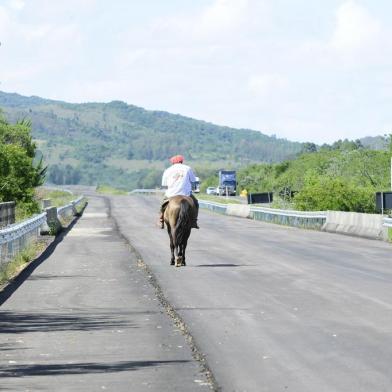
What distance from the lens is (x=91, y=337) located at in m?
12.4

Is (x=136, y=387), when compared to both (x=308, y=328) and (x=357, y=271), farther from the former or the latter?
(x=357, y=271)

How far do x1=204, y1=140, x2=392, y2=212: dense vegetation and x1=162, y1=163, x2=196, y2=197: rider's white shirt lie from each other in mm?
48457

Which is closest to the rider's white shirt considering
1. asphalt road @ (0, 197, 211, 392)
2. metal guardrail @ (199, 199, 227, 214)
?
asphalt road @ (0, 197, 211, 392)

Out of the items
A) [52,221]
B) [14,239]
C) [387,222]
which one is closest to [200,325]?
[14,239]

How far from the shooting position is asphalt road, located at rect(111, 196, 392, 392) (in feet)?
32.2

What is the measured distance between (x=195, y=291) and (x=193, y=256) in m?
9.44

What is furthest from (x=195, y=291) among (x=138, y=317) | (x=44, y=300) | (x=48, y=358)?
(x=48, y=358)

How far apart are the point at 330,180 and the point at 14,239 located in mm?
53241

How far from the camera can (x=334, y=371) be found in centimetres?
991

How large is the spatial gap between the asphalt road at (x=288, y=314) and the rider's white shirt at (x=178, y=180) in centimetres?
153

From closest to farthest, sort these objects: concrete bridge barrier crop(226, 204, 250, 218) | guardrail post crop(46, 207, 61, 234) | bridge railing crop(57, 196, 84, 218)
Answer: guardrail post crop(46, 207, 61, 234) → bridge railing crop(57, 196, 84, 218) → concrete bridge barrier crop(226, 204, 250, 218)

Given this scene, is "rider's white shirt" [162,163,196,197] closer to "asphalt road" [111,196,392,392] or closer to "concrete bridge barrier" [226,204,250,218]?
"asphalt road" [111,196,392,392]

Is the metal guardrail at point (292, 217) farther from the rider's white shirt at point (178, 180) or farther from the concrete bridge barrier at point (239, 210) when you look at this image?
the rider's white shirt at point (178, 180)

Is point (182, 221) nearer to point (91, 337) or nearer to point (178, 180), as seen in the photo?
point (178, 180)
